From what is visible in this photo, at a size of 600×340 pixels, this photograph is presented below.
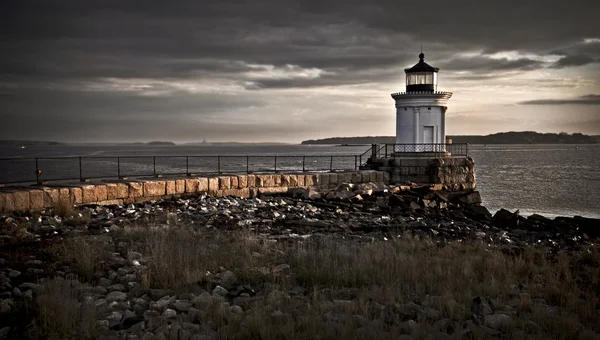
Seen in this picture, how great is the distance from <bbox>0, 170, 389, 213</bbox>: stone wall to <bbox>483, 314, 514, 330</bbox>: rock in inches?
437

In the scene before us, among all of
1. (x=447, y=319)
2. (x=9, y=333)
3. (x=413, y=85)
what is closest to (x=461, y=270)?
(x=447, y=319)

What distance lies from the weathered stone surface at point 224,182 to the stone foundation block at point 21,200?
6.69 metres

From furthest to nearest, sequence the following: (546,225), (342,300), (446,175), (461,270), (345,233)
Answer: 1. (446,175)
2. (546,225)
3. (345,233)
4. (461,270)
5. (342,300)

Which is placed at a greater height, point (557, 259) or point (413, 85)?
point (413, 85)

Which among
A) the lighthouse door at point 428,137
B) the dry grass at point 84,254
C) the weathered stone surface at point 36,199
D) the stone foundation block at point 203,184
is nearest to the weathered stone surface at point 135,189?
the stone foundation block at point 203,184

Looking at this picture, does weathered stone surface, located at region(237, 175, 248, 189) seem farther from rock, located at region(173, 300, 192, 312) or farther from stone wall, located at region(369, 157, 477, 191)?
rock, located at region(173, 300, 192, 312)

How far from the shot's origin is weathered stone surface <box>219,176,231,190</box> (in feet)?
58.7

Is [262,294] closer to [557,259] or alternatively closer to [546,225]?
[557,259]

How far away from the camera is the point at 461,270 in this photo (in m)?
7.63

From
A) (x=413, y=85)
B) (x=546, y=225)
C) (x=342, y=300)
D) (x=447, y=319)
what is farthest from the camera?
(x=413, y=85)

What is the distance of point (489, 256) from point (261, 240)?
4184mm

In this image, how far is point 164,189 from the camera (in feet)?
53.2

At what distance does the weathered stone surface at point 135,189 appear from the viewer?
15250 millimetres

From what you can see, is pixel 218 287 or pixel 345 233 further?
pixel 345 233
